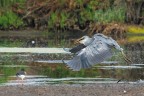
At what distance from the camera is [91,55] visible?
14227mm

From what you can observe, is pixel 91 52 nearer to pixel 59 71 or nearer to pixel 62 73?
pixel 62 73

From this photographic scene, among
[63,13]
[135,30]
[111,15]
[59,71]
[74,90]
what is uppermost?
[74,90]

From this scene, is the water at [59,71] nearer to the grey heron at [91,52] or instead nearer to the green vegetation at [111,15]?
the grey heron at [91,52]

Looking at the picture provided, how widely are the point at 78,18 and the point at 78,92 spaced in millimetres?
29759

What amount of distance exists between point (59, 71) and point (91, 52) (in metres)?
5.39

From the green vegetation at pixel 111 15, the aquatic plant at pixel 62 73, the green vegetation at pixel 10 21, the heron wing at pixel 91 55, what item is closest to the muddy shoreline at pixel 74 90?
the heron wing at pixel 91 55

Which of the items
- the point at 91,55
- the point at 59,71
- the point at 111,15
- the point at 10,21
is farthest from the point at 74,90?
the point at 10,21

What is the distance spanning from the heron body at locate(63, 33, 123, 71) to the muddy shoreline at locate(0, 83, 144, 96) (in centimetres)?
66

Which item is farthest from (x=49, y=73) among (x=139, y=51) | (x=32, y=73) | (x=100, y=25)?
(x=100, y=25)

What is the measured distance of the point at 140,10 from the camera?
43625 mm

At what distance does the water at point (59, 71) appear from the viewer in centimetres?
1728

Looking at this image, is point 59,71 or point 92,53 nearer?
point 92,53

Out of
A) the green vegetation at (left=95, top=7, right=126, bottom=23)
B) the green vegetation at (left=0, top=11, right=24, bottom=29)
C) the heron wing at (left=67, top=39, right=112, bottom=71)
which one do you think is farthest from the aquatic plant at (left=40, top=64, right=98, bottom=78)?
the green vegetation at (left=0, top=11, right=24, bottom=29)

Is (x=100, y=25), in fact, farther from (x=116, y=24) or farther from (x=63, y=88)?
(x=63, y=88)
